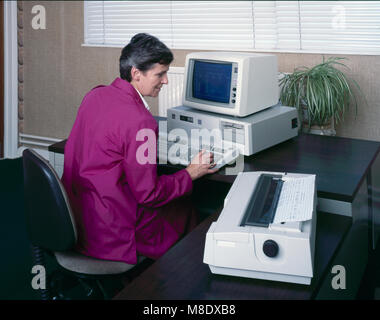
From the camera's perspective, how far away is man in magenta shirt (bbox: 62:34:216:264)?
171 centimetres

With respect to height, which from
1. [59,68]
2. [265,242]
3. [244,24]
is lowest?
[265,242]

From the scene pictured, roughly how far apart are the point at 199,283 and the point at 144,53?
3.05ft

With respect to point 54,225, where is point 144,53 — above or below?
above

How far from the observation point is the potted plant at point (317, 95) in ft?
8.39

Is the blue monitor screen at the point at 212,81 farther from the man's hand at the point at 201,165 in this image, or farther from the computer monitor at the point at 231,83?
the man's hand at the point at 201,165

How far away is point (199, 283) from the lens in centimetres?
129

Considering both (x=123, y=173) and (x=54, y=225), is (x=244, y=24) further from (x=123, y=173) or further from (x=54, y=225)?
(x=54, y=225)

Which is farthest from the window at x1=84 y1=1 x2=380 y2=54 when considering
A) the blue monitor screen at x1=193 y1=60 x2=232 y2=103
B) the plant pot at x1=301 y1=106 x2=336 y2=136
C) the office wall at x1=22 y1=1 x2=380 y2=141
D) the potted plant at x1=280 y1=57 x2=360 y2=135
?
the blue monitor screen at x1=193 y1=60 x2=232 y2=103

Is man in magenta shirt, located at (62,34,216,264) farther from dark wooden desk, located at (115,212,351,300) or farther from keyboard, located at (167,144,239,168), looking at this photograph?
dark wooden desk, located at (115,212,351,300)

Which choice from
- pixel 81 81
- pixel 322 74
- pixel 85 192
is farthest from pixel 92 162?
pixel 81 81

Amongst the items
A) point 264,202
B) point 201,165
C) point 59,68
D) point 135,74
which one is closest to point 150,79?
point 135,74

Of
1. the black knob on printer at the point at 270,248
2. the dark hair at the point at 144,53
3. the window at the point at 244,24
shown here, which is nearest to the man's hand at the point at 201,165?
the dark hair at the point at 144,53

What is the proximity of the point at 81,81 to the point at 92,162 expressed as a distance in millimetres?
2555

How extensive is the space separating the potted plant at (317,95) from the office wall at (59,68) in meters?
1.12
